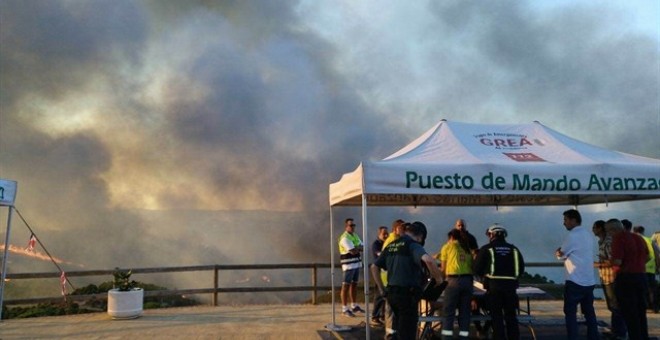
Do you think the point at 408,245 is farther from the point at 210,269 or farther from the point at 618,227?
the point at 210,269

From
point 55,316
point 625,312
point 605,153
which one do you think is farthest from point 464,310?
point 55,316

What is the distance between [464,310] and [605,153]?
12.1ft

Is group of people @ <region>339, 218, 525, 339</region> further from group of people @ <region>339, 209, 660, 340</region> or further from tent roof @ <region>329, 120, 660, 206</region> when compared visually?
tent roof @ <region>329, 120, 660, 206</region>

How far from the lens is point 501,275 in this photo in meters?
6.18

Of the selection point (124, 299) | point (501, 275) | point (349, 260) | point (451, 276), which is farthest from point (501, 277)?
point (124, 299)

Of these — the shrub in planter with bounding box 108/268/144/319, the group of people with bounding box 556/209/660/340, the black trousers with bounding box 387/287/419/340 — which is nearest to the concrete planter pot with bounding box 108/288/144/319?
the shrub in planter with bounding box 108/268/144/319

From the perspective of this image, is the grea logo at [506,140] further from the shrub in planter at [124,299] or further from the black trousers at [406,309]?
the shrub in planter at [124,299]

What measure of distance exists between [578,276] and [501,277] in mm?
1043

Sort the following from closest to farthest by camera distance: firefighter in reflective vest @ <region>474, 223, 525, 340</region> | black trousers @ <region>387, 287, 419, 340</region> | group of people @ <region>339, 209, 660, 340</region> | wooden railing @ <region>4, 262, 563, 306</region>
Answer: black trousers @ <region>387, 287, 419, 340</region> < group of people @ <region>339, 209, 660, 340</region> < firefighter in reflective vest @ <region>474, 223, 525, 340</region> < wooden railing @ <region>4, 262, 563, 306</region>

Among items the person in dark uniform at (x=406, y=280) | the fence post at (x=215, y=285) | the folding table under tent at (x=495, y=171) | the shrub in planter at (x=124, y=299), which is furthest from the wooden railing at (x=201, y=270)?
the person in dark uniform at (x=406, y=280)

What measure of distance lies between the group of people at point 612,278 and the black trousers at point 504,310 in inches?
30.9

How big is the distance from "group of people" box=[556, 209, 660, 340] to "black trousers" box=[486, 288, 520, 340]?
30.9 inches

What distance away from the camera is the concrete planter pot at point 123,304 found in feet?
31.2

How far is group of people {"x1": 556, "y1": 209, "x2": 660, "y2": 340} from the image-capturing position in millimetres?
6395
